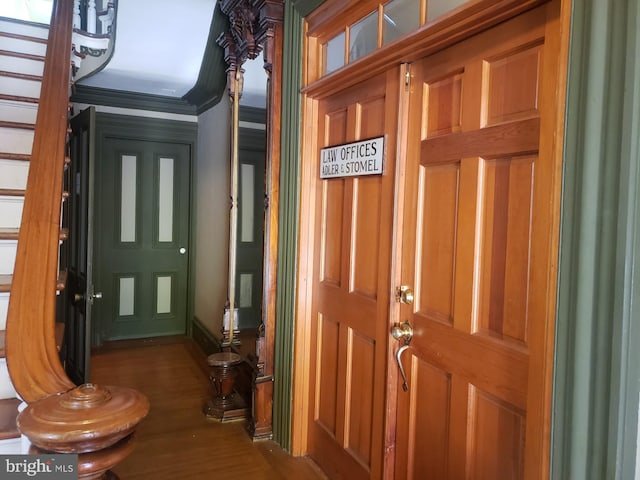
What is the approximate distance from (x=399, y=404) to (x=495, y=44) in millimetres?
1437

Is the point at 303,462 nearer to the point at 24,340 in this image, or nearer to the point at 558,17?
the point at 24,340

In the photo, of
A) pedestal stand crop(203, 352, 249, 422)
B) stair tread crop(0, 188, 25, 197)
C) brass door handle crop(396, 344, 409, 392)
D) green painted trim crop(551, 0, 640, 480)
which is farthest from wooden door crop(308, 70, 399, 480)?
stair tread crop(0, 188, 25, 197)

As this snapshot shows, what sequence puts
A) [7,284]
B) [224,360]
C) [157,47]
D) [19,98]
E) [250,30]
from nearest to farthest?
[7,284] → [19,98] → [250,30] → [224,360] → [157,47]

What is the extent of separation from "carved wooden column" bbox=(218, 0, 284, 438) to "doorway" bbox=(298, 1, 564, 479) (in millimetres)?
327

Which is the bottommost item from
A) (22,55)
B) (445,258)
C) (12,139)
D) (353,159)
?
(445,258)

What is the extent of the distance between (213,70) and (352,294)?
9.39ft

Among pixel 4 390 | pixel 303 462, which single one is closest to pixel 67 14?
pixel 4 390

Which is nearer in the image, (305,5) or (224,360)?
(305,5)

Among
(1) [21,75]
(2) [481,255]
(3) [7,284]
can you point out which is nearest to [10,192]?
(3) [7,284]

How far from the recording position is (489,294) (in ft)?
5.48

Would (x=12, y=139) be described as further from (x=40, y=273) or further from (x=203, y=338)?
(x=203, y=338)

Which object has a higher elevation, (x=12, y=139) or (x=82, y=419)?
(x=12, y=139)

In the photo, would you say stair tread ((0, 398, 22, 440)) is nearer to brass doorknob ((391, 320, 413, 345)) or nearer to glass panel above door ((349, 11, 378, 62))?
brass doorknob ((391, 320, 413, 345))

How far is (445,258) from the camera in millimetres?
1865
